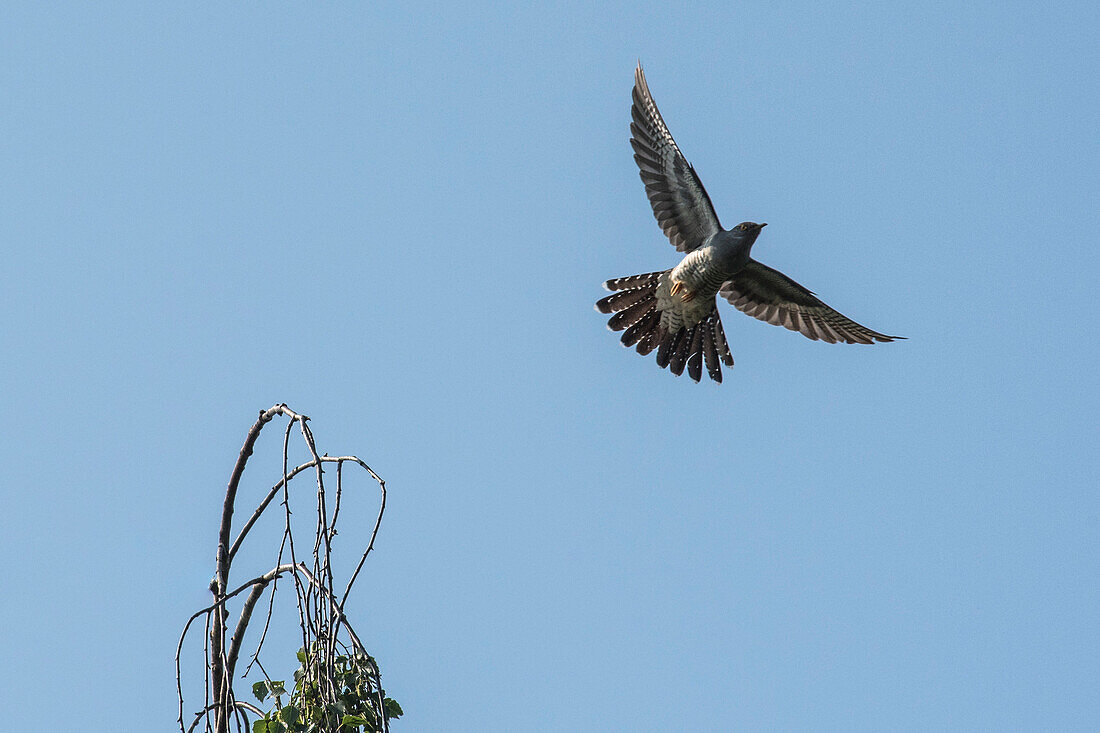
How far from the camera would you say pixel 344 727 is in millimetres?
2955

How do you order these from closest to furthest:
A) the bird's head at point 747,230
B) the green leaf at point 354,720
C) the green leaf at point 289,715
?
the green leaf at point 354,720 < the green leaf at point 289,715 < the bird's head at point 747,230

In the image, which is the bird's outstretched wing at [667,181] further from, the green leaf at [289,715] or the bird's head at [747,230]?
the green leaf at [289,715]

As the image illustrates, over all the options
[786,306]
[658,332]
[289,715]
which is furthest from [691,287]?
[289,715]

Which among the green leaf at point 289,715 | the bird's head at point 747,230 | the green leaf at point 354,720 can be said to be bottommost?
the green leaf at point 354,720

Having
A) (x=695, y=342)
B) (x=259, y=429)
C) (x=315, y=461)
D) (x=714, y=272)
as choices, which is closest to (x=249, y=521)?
(x=259, y=429)

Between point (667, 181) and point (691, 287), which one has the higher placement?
point (667, 181)

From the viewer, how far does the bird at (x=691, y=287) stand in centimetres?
741

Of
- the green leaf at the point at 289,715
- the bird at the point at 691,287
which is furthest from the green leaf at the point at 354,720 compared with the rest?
the bird at the point at 691,287

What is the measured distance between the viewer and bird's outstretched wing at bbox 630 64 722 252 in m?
7.42

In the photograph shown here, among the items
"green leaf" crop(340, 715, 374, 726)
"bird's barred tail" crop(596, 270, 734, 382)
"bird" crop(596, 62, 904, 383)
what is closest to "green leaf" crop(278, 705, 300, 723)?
"green leaf" crop(340, 715, 374, 726)

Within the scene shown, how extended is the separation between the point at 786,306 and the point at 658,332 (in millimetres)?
882

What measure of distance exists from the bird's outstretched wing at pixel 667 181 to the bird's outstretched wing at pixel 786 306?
455 millimetres

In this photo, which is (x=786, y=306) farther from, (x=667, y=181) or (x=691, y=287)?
(x=667, y=181)

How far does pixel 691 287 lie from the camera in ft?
25.0
